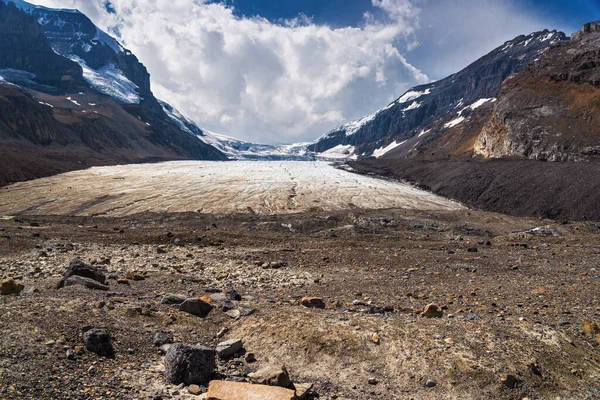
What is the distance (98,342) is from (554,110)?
3176 inches

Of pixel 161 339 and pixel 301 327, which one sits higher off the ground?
pixel 301 327

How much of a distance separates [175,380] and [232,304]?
3282mm

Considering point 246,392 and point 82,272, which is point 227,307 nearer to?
point 246,392

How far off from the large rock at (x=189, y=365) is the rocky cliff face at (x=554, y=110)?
6440cm

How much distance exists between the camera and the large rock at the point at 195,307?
28.5ft

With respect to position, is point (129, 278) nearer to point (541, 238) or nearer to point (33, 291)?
point (33, 291)

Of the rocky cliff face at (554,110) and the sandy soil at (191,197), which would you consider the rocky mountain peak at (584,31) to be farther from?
the sandy soil at (191,197)

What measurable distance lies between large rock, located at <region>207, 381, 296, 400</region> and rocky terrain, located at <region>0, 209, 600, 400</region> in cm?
3

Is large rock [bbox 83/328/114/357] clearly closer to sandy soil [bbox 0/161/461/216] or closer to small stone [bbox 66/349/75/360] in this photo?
small stone [bbox 66/349/75/360]

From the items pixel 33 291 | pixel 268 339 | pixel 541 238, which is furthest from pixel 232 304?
pixel 541 238

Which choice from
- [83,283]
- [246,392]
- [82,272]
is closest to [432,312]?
[246,392]

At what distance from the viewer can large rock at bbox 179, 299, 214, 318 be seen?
8672 mm

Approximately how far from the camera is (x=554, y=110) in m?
67.1

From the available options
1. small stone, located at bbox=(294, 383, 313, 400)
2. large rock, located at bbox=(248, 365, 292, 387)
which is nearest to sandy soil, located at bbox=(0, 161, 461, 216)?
large rock, located at bbox=(248, 365, 292, 387)
